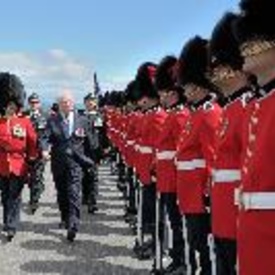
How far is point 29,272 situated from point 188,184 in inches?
107

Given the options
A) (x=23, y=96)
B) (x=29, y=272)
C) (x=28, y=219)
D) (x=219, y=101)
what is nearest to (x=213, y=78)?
(x=219, y=101)

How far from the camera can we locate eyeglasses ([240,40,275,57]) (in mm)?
3782

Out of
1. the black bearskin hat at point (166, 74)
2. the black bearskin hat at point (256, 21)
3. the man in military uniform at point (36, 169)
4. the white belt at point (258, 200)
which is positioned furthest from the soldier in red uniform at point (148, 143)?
the white belt at point (258, 200)

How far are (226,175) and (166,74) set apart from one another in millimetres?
Answer: 3771

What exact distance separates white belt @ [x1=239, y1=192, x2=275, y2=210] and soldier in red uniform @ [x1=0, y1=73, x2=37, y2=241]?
7.49 metres

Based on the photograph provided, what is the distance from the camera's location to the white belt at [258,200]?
3541mm

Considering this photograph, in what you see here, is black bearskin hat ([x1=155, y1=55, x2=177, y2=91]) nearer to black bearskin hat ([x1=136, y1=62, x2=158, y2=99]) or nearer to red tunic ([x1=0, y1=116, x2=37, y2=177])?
black bearskin hat ([x1=136, y1=62, x2=158, y2=99])

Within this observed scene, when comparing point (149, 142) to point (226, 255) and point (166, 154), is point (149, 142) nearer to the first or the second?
point (166, 154)

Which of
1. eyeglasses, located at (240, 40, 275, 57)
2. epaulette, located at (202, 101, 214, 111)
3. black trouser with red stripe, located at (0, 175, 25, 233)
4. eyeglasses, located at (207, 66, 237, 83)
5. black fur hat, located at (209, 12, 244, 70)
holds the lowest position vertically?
black trouser with red stripe, located at (0, 175, 25, 233)

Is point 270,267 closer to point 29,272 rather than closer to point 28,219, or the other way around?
point 29,272

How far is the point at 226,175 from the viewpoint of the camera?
525 cm

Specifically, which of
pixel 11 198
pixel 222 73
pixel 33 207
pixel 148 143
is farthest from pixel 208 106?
pixel 33 207

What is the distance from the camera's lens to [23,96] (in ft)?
39.0

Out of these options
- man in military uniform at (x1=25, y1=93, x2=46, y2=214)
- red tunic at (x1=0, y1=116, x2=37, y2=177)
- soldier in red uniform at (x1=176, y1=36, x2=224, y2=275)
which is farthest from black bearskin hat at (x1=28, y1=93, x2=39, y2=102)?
soldier in red uniform at (x1=176, y1=36, x2=224, y2=275)
